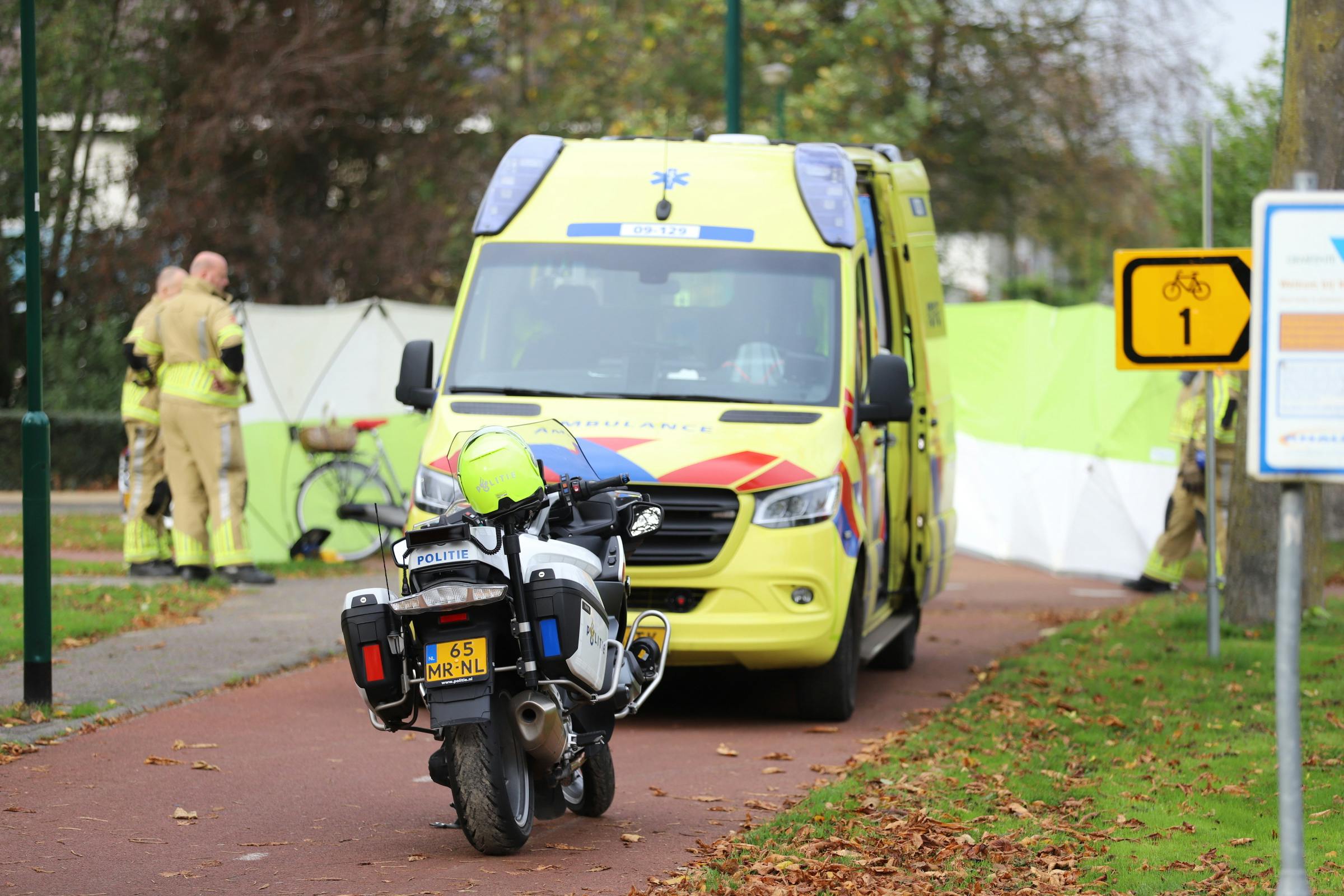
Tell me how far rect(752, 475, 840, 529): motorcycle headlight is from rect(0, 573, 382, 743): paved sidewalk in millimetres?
3007

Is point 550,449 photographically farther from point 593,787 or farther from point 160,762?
point 160,762

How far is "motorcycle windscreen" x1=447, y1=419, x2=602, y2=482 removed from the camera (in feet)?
21.4

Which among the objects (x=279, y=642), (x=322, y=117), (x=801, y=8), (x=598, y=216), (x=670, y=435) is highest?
(x=801, y=8)

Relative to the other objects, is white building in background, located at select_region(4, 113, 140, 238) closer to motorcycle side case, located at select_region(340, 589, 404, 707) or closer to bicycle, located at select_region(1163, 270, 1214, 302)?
bicycle, located at select_region(1163, 270, 1214, 302)

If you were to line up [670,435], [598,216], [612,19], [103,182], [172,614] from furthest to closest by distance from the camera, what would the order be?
1. [612,19]
2. [103,182]
3. [172,614]
4. [598,216]
5. [670,435]

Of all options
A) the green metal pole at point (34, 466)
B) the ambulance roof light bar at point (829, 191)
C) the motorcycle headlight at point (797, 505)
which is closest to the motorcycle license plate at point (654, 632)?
the motorcycle headlight at point (797, 505)

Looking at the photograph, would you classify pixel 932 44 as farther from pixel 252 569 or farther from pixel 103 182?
pixel 252 569

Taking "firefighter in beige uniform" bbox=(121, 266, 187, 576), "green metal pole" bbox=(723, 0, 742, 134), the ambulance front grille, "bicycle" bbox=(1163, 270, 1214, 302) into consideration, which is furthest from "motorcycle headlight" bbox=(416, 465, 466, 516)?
"green metal pole" bbox=(723, 0, 742, 134)

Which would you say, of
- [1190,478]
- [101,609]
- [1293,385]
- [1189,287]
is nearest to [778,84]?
[1190,478]

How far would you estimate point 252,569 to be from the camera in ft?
45.9

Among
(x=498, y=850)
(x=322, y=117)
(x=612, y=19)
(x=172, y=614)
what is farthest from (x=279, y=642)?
(x=612, y=19)

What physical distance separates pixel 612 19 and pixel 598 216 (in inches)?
814

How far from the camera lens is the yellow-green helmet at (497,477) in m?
6.04

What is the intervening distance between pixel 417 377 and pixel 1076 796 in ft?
12.4
